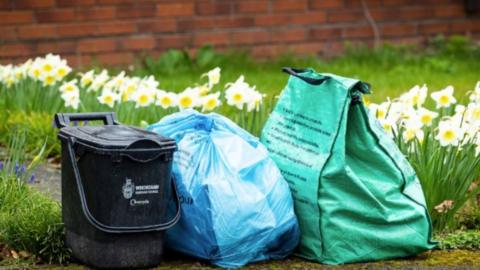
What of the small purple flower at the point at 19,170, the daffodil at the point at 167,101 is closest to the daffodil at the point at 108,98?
the daffodil at the point at 167,101

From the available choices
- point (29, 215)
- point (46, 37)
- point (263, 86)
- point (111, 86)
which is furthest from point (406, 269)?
point (46, 37)

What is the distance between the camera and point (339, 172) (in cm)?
414

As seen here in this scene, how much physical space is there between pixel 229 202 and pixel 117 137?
48 cm

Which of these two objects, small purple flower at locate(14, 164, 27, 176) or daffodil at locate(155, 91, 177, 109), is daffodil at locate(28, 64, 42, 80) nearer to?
daffodil at locate(155, 91, 177, 109)

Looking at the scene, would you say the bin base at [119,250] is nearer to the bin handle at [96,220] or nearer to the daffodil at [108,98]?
the bin handle at [96,220]

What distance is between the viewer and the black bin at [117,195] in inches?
154

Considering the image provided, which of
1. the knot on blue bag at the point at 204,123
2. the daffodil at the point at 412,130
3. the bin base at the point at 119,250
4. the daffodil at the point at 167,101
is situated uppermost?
the knot on blue bag at the point at 204,123

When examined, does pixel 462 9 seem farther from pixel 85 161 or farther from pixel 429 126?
pixel 85 161

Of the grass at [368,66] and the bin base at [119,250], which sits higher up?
the grass at [368,66]

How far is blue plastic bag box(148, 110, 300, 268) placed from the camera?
4.08m

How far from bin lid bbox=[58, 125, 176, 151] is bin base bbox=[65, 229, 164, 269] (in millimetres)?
328

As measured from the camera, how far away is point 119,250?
3.97 meters

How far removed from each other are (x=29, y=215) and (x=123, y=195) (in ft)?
1.79

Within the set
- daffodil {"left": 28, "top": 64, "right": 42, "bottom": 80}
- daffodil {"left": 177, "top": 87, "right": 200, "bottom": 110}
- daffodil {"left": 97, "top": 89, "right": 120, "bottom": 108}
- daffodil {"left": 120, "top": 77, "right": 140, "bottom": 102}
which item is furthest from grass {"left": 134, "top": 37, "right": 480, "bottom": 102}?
daffodil {"left": 177, "top": 87, "right": 200, "bottom": 110}
